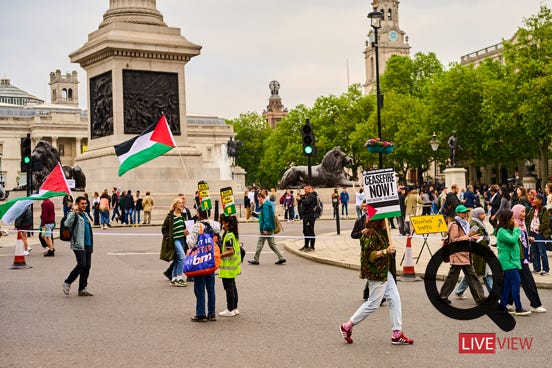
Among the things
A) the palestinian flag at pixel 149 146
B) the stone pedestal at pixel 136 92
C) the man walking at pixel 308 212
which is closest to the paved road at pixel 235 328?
the palestinian flag at pixel 149 146

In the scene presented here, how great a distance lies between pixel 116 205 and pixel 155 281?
2217cm

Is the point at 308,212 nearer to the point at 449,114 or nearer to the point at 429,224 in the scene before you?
the point at 429,224

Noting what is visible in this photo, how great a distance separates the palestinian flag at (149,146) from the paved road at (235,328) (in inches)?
98.7

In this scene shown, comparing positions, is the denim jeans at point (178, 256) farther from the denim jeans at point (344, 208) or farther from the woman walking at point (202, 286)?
the denim jeans at point (344, 208)

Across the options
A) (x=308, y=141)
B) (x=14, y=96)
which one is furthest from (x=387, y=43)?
(x=308, y=141)

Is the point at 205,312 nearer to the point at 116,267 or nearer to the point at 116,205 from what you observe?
the point at 116,267

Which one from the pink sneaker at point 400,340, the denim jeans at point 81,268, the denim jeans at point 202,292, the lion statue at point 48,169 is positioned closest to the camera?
the pink sneaker at point 400,340

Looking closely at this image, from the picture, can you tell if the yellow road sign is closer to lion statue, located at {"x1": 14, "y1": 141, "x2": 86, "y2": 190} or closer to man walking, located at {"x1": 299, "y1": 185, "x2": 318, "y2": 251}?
man walking, located at {"x1": 299, "y1": 185, "x2": 318, "y2": 251}

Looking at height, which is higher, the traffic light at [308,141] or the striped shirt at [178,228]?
the traffic light at [308,141]

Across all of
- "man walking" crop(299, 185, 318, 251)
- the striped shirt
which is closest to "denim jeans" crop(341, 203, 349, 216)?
"man walking" crop(299, 185, 318, 251)

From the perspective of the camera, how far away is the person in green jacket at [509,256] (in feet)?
38.5

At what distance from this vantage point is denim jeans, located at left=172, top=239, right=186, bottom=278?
51.7 feet

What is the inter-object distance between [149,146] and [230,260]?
5869 mm

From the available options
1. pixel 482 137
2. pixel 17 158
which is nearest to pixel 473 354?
pixel 482 137
